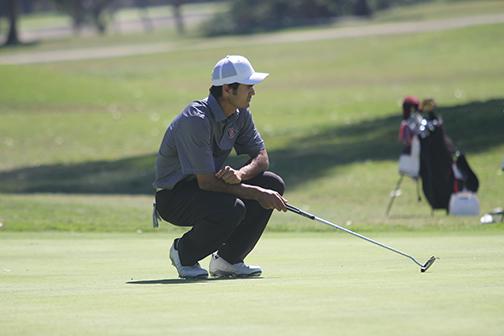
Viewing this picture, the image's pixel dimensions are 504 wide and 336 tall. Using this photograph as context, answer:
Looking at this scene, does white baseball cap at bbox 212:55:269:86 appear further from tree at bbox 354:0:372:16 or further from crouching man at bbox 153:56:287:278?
tree at bbox 354:0:372:16

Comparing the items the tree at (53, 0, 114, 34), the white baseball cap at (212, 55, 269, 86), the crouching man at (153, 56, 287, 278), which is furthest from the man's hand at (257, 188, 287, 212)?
the tree at (53, 0, 114, 34)

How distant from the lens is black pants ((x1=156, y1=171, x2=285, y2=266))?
8016 millimetres

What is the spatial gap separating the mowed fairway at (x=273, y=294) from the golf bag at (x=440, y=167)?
6.46m

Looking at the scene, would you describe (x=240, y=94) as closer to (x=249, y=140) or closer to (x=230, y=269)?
(x=249, y=140)

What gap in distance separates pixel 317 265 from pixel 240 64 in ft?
5.00

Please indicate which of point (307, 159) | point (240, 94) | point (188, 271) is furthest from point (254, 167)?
point (307, 159)

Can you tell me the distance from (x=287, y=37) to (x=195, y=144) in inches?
2206

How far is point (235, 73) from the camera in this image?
26.5 feet

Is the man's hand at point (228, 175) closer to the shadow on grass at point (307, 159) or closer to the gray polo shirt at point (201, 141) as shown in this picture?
the gray polo shirt at point (201, 141)

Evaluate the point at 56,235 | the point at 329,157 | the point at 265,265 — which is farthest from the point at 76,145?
the point at 265,265

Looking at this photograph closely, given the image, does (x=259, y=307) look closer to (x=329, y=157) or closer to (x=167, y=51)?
(x=329, y=157)

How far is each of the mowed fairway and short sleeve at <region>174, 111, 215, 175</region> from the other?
0.72 meters

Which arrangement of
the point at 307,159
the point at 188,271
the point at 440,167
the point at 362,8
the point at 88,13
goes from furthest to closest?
the point at 88,13, the point at 362,8, the point at 307,159, the point at 440,167, the point at 188,271

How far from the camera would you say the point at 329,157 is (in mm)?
23422
